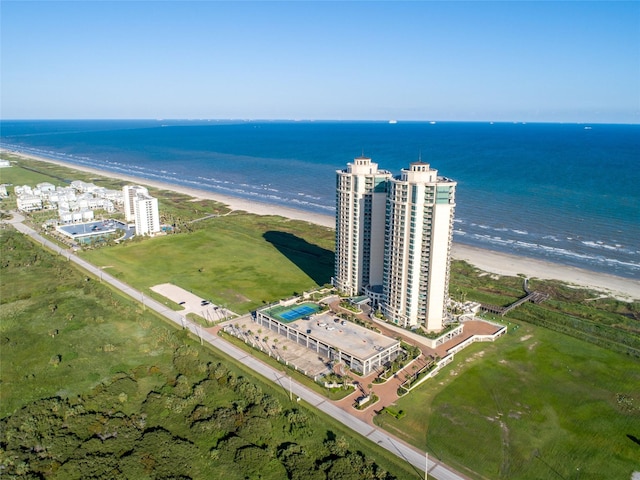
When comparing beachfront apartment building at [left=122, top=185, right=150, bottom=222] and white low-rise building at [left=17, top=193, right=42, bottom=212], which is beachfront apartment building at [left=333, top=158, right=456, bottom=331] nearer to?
beachfront apartment building at [left=122, top=185, right=150, bottom=222]

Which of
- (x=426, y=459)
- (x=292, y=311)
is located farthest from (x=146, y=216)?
(x=426, y=459)

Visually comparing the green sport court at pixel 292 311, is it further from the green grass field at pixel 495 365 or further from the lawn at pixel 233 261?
the green grass field at pixel 495 365

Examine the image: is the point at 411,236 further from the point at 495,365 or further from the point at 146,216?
the point at 146,216

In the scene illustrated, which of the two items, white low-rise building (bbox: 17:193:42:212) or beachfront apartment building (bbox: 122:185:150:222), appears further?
white low-rise building (bbox: 17:193:42:212)

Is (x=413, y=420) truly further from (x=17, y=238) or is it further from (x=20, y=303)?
(x=17, y=238)

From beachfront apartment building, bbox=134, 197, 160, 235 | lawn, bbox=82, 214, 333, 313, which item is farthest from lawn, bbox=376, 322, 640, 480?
beachfront apartment building, bbox=134, 197, 160, 235

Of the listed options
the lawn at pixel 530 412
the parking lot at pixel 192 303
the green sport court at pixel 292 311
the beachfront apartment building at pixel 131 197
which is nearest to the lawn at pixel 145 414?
the parking lot at pixel 192 303
